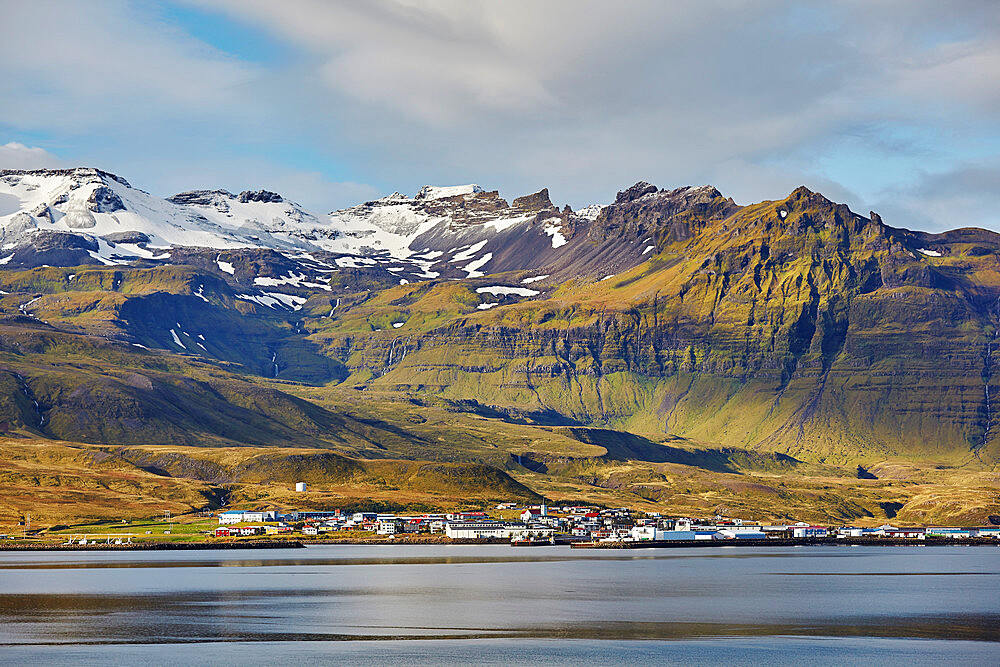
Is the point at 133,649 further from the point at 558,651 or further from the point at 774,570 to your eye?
the point at 774,570

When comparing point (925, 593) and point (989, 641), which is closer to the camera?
point (989, 641)

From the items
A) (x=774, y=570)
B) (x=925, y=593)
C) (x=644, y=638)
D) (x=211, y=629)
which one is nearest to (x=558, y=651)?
(x=644, y=638)

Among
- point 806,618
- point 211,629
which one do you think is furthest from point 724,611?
point 211,629

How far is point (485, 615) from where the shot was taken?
116 meters

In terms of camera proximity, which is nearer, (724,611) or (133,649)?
(133,649)

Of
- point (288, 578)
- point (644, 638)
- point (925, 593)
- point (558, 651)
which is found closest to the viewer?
point (558, 651)

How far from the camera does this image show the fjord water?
92.9 m

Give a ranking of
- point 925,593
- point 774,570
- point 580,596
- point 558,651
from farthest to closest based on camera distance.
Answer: point 774,570 → point 925,593 → point 580,596 → point 558,651

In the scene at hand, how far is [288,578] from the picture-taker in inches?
6388

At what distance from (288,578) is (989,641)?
91.8 m

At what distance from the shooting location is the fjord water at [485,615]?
92875 mm

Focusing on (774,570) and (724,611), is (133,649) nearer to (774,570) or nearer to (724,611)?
(724,611)

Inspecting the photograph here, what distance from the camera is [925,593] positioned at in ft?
479

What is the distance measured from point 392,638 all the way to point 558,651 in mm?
15289
